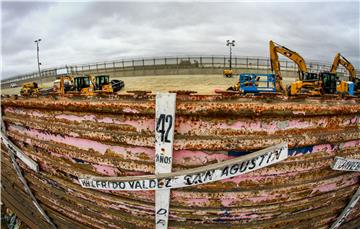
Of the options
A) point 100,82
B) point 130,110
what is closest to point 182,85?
point 100,82

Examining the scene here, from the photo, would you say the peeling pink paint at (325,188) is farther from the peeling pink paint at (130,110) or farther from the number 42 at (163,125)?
the peeling pink paint at (130,110)

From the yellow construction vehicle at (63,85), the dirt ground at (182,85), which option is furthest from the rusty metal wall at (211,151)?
the dirt ground at (182,85)

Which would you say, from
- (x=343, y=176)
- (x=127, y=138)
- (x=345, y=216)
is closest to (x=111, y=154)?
(x=127, y=138)

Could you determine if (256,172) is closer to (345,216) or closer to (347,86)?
(345,216)

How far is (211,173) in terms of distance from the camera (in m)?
3.45

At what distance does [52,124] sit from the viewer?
447cm

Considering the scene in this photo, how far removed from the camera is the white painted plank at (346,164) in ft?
13.2

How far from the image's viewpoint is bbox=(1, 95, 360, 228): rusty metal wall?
3467 mm

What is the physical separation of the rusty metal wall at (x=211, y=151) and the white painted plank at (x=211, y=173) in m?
0.14

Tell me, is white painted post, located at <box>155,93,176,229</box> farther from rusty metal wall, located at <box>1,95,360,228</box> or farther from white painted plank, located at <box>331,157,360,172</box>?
white painted plank, located at <box>331,157,360,172</box>

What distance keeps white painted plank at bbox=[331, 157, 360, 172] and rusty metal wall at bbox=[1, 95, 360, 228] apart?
→ 0.33 feet

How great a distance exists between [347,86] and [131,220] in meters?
8.94

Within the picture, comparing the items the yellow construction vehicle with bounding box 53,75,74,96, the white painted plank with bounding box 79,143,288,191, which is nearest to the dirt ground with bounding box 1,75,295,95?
the yellow construction vehicle with bounding box 53,75,74,96

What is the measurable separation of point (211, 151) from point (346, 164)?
242 centimetres
